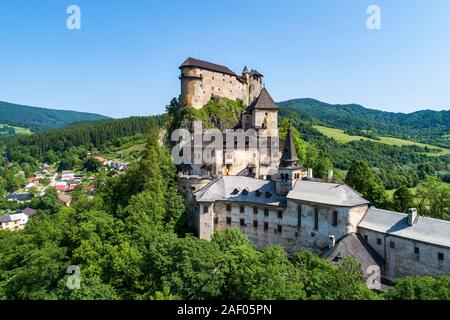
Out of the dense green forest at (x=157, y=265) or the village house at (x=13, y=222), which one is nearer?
the dense green forest at (x=157, y=265)

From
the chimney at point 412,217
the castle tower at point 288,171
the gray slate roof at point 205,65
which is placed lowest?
the chimney at point 412,217

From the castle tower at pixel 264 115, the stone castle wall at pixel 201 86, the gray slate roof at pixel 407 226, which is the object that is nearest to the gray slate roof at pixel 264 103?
the castle tower at pixel 264 115

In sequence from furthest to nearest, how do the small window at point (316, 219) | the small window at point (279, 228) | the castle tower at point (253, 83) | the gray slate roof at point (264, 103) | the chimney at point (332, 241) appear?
the castle tower at point (253, 83) → the gray slate roof at point (264, 103) → the small window at point (279, 228) → the small window at point (316, 219) → the chimney at point (332, 241)

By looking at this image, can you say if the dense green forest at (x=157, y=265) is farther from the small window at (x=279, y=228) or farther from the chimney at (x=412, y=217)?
the chimney at (x=412, y=217)

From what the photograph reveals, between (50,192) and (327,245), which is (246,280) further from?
(50,192)

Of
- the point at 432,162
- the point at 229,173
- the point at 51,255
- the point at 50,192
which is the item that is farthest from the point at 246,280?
the point at 432,162

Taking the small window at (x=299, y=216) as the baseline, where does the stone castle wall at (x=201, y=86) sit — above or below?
above

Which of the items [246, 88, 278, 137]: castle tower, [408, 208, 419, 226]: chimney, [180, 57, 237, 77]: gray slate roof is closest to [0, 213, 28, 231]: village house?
[180, 57, 237, 77]: gray slate roof
